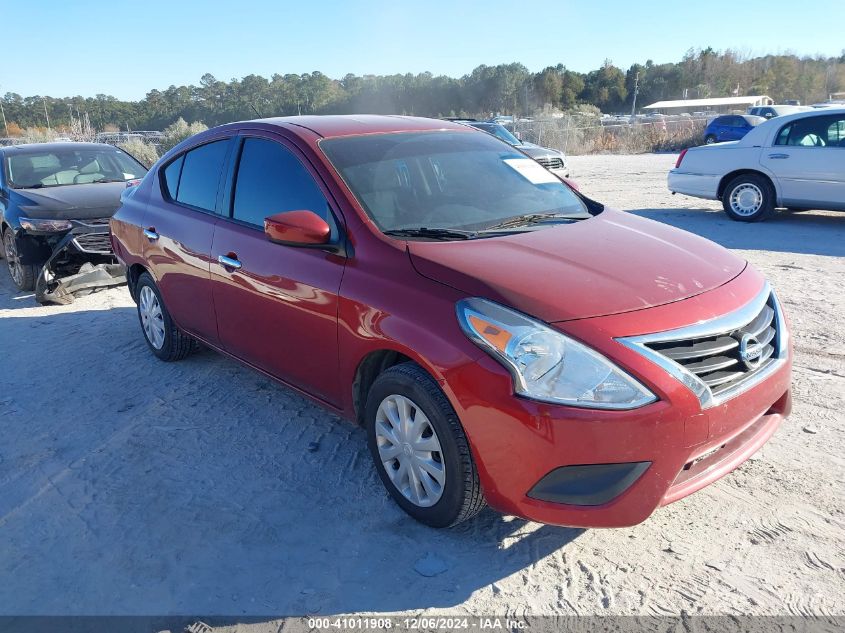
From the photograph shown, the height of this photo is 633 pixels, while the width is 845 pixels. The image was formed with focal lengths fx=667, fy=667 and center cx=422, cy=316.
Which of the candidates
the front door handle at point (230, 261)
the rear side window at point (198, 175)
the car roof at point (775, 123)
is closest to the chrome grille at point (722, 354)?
the front door handle at point (230, 261)

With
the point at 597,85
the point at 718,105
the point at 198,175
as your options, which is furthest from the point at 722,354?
the point at 597,85

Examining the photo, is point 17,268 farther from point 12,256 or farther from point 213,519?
point 213,519

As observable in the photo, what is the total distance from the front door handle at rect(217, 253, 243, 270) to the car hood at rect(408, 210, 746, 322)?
1.32m

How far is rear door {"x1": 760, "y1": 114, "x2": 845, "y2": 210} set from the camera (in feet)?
29.8

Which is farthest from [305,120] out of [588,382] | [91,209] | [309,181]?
[91,209]

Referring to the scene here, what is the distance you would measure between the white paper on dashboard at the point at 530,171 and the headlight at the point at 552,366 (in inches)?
66.5

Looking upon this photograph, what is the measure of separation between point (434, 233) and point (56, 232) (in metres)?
5.79

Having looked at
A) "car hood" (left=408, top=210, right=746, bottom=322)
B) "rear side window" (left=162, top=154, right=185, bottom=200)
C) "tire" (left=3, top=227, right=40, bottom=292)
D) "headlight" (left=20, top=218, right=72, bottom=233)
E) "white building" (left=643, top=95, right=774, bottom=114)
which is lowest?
"tire" (left=3, top=227, right=40, bottom=292)

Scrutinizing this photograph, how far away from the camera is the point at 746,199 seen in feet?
33.1

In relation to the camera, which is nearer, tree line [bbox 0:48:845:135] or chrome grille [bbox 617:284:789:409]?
chrome grille [bbox 617:284:789:409]

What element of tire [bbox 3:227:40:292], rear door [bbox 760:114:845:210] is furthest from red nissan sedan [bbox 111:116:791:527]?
rear door [bbox 760:114:845:210]

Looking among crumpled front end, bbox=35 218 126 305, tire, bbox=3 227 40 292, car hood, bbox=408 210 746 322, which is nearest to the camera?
car hood, bbox=408 210 746 322

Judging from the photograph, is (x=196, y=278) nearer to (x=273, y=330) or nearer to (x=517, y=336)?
(x=273, y=330)

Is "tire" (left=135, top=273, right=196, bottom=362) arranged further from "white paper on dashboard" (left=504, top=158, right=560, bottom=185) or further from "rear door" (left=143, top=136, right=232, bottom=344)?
"white paper on dashboard" (left=504, top=158, right=560, bottom=185)
